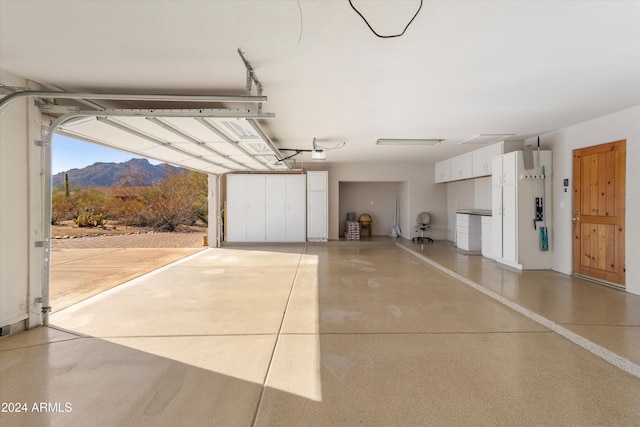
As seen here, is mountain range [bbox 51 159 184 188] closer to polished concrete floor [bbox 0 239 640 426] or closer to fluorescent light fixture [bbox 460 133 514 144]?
polished concrete floor [bbox 0 239 640 426]

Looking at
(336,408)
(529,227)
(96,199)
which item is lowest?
(336,408)

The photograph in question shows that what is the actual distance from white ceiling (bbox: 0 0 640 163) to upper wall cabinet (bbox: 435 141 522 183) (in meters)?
1.84

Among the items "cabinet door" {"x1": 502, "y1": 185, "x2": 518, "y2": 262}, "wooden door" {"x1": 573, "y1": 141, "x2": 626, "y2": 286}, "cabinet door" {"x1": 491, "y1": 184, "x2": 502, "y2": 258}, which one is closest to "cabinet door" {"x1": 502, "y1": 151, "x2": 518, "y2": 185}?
"cabinet door" {"x1": 502, "y1": 185, "x2": 518, "y2": 262}

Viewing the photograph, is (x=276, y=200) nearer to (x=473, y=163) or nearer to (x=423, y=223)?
(x=423, y=223)

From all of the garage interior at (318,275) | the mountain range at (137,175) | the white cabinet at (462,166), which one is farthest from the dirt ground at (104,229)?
the white cabinet at (462,166)

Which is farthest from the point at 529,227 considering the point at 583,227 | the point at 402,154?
the point at 402,154

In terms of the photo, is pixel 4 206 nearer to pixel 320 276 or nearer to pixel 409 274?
pixel 320 276

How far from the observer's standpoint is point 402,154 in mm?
7816

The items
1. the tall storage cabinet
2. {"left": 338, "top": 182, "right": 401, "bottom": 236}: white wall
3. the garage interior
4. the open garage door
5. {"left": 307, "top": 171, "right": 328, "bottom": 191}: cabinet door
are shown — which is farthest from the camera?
{"left": 338, "top": 182, "right": 401, "bottom": 236}: white wall

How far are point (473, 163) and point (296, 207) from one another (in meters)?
5.00

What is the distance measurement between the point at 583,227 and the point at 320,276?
4.23m

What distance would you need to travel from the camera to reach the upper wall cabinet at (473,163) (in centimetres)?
605

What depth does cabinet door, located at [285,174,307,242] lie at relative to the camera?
9.56 metres

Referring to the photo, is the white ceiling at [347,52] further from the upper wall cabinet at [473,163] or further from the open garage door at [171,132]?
the upper wall cabinet at [473,163]
